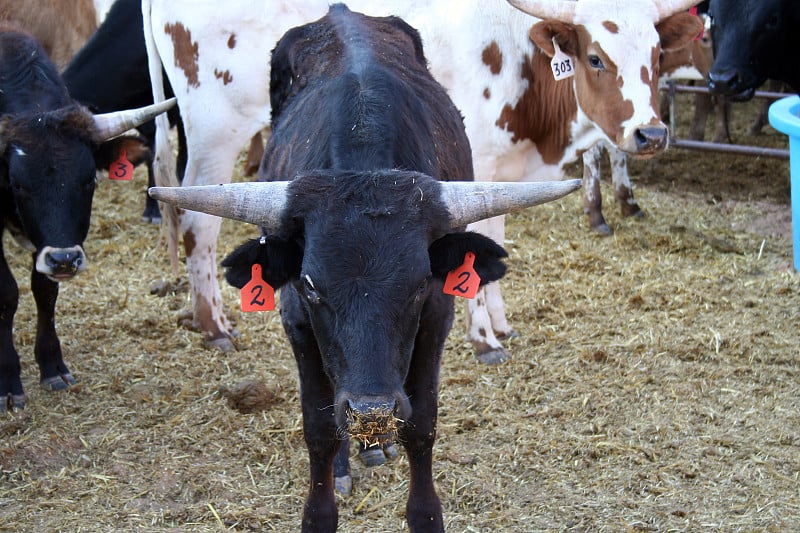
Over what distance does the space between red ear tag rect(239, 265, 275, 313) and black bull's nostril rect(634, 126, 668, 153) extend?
8.18 feet

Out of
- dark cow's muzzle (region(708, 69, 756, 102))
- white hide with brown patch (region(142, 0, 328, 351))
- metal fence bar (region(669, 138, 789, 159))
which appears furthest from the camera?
metal fence bar (region(669, 138, 789, 159))

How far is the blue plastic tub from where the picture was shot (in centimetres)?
605

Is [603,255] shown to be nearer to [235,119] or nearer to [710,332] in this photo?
[710,332]

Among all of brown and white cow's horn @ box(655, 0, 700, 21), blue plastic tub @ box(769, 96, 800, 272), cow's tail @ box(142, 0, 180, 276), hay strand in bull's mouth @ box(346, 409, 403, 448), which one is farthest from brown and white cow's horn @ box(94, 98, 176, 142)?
blue plastic tub @ box(769, 96, 800, 272)

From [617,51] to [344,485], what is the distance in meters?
2.57

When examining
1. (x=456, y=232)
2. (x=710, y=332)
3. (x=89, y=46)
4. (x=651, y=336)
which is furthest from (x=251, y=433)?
(x=89, y=46)

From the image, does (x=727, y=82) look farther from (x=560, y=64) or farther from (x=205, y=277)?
(x=205, y=277)

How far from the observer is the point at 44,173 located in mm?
4648

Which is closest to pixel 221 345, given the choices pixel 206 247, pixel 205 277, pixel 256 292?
pixel 205 277

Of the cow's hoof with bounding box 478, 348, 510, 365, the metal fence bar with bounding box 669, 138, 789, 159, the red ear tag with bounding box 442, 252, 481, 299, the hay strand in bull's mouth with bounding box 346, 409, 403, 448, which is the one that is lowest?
the cow's hoof with bounding box 478, 348, 510, 365

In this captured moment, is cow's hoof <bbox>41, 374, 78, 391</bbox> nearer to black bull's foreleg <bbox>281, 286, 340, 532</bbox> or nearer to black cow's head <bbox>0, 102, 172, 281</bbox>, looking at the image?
black cow's head <bbox>0, 102, 172, 281</bbox>

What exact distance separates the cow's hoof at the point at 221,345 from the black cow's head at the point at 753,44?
3.45 m

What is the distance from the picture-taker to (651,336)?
5.62 m

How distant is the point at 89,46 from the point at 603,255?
3.94 meters
